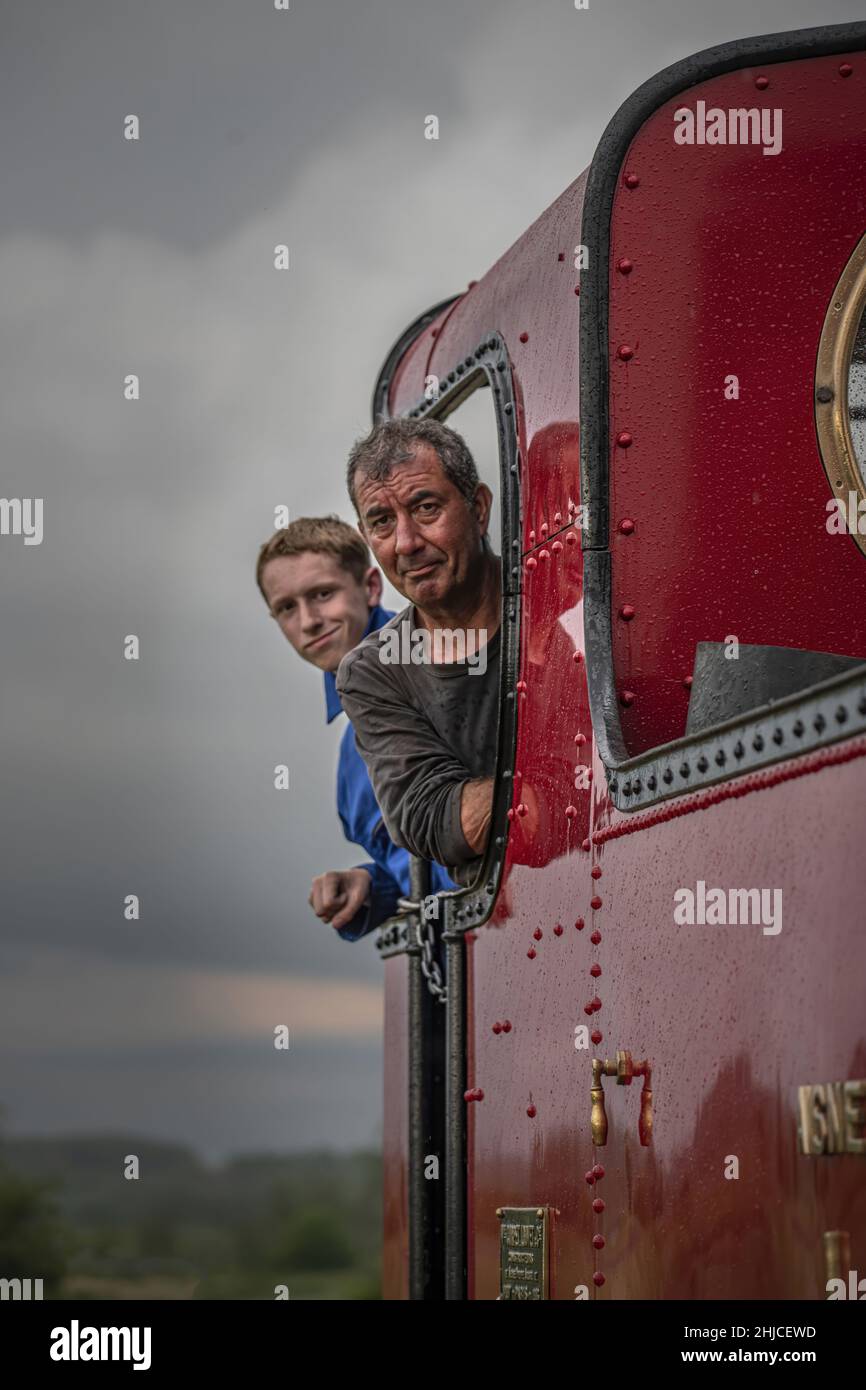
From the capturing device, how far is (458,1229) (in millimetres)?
4520

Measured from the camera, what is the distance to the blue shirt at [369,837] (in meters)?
6.07

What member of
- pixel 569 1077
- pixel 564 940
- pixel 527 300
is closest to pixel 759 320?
pixel 527 300

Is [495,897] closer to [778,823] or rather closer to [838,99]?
[778,823]

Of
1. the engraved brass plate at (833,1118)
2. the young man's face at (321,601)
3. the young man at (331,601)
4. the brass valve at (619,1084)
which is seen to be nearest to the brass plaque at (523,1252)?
the brass valve at (619,1084)

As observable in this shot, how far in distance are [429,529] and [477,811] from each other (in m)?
0.78

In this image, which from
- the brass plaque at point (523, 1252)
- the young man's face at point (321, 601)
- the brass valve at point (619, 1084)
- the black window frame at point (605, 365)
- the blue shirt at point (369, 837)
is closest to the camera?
the brass valve at point (619, 1084)

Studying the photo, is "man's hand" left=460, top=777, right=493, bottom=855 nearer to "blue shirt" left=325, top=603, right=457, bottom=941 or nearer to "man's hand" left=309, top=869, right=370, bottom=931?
"blue shirt" left=325, top=603, right=457, bottom=941

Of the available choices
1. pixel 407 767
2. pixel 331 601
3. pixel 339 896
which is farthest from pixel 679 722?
pixel 331 601

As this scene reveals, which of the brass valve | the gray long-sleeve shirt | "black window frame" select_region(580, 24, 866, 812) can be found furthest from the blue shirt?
the brass valve

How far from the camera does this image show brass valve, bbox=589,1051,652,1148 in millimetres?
3273

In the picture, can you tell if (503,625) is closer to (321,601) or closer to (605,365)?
(605,365)

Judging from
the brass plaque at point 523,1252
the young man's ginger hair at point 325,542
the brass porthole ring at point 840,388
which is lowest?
the brass plaque at point 523,1252

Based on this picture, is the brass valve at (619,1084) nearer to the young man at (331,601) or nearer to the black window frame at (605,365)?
the black window frame at (605,365)

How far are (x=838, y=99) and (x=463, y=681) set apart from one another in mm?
1748
